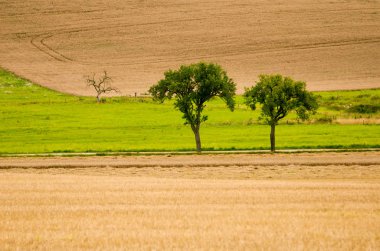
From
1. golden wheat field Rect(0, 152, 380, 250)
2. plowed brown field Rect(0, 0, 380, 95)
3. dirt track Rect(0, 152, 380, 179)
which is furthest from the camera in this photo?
plowed brown field Rect(0, 0, 380, 95)

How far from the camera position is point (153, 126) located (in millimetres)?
61969

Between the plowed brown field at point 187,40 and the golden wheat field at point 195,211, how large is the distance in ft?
191

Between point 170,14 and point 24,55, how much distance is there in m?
26.3

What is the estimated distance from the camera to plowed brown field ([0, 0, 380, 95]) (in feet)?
304

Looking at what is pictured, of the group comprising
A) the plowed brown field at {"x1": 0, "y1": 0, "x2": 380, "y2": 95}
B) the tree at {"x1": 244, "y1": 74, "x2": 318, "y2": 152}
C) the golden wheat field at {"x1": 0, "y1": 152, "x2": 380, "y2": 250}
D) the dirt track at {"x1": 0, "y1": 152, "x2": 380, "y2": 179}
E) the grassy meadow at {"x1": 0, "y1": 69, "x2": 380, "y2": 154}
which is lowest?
the dirt track at {"x1": 0, "y1": 152, "x2": 380, "y2": 179}

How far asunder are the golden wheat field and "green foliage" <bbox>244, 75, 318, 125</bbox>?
16.7 metres

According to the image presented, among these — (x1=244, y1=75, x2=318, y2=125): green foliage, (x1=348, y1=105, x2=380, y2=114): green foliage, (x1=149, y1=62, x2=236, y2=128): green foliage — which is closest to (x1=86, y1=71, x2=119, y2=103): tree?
(x1=348, y1=105, x2=380, y2=114): green foliage

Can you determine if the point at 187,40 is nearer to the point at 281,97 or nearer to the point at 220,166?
the point at 281,97

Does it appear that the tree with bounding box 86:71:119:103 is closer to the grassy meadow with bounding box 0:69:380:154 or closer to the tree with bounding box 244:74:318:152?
the grassy meadow with bounding box 0:69:380:154

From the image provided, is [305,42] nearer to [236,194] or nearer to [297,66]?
[297,66]

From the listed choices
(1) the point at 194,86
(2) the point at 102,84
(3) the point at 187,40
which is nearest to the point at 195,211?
(1) the point at 194,86

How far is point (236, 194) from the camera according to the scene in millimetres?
21766

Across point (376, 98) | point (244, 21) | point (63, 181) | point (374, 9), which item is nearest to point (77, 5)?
point (244, 21)

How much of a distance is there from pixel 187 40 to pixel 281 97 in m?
60.2
